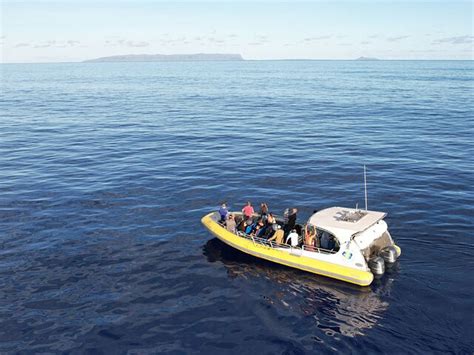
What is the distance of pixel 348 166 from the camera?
37312mm

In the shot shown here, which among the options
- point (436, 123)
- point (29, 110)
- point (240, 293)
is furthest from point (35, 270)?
point (29, 110)

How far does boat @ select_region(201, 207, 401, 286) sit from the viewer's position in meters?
18.7

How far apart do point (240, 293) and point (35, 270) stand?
10249 mm

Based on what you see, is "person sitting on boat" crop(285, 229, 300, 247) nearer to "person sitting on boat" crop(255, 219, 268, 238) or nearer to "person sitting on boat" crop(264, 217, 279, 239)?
"person sitting on boat" crop(264, 217, 279, 239)

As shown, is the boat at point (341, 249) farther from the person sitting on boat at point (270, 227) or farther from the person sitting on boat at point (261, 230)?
the person sitting on boat at point (270, 227)

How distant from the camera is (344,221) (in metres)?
19.9

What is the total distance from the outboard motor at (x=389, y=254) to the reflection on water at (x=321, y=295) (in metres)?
0.52

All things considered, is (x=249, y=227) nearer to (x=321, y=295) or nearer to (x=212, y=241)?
(x=212, y=241)

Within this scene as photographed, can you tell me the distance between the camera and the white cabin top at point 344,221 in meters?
19.1

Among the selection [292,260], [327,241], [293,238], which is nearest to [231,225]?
[293,238]

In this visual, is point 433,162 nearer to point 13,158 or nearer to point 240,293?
point 240,293

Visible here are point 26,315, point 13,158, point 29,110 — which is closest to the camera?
point 26,315

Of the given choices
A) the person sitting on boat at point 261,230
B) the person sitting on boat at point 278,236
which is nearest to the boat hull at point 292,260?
the person sitting on boat at point 278,236

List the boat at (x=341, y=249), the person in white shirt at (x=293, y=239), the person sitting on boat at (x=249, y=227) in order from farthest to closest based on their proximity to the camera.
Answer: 1. the person sitting on boat at (x=249, y=227)
2. the person in white shirt at (x=293, y=239)
3. the boat at (x=341, y=249)
